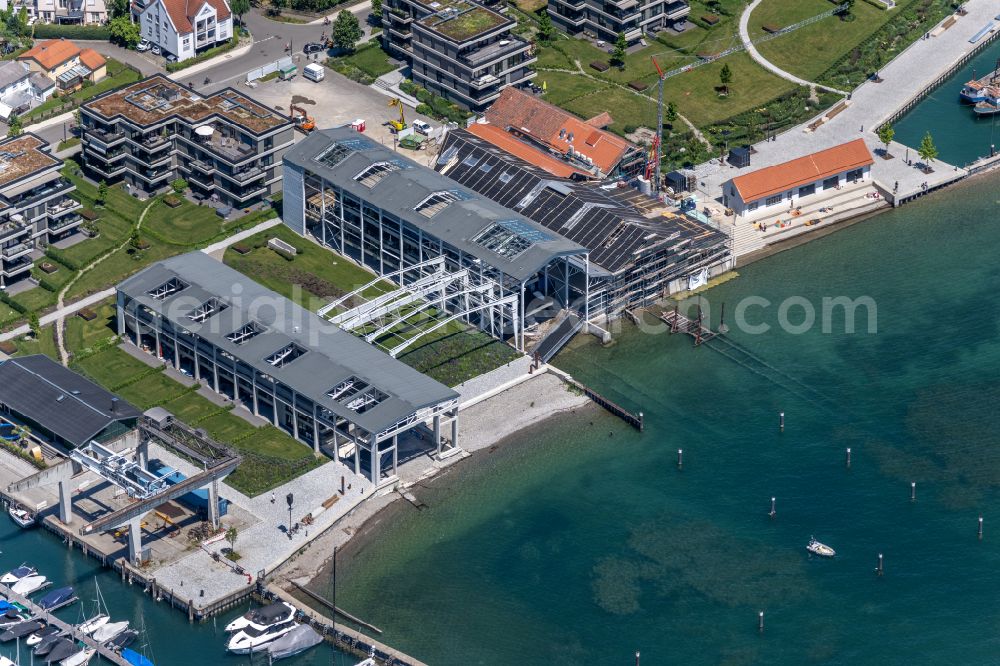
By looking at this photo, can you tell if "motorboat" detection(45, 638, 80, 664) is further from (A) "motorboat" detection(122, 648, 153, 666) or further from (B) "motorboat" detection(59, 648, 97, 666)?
(A) "motorboat" detection(122, 648, 153, 666)

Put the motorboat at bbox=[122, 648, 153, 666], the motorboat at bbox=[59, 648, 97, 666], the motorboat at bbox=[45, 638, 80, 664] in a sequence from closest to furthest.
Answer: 1. the motorboat at bbox=[122, 648, 153, 666]
2. the motorboat at bbox=[59, 648, 97, 666]
3. the motorboat at bbox=[45, 638, 80, 664]

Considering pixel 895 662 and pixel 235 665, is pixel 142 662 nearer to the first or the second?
pixel 235 665

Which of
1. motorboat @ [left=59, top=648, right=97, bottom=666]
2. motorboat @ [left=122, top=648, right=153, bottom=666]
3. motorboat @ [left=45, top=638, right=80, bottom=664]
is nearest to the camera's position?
motorboat @ [left=122, top=648, right=153, bottom=666]

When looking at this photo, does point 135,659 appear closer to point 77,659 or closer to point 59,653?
point 77,659

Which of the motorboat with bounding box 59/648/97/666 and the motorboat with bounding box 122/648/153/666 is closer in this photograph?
the motorboat with bounding box 122/648/153/666

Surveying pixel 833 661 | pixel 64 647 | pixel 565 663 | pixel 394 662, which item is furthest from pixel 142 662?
pixel 833 661

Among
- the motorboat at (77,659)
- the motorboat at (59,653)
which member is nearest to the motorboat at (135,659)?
the motorboat at (77,659)

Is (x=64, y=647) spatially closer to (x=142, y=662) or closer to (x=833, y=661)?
(x=142, y=662)

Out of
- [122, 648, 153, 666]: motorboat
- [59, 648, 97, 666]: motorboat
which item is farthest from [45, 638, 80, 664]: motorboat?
[122, 648, 153, 666]: motorboat
